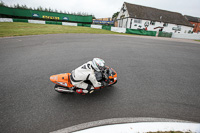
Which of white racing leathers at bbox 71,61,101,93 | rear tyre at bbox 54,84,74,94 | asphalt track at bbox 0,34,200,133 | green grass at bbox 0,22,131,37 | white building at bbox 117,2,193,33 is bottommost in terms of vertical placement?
asphalt track at bbox 0,34,200,133

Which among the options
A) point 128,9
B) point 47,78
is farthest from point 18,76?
point 128,9

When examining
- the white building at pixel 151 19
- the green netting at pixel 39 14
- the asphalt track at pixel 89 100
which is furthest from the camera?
the white building at pixel 151 19

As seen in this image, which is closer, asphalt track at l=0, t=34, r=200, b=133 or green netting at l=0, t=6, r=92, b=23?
asphalt track at l=0, t=34, r=200, b=133

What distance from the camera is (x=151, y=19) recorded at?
34500 mm

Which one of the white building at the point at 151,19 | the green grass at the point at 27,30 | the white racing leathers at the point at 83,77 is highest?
the white building at the point at 151,19

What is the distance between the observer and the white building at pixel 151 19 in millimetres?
33241

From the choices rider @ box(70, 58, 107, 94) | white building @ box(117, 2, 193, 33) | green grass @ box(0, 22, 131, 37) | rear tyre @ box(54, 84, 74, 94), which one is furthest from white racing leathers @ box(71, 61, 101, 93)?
white building @ box(117, 2, 193, 33)

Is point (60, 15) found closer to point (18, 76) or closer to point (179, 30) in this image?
point (18, 76)

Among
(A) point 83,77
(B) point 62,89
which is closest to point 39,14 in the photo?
(B) point 62,89

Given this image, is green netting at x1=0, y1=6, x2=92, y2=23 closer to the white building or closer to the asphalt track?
the white building

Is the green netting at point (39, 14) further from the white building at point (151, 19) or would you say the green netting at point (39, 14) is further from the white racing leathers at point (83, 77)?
the white racing leathers at point (83, 77)

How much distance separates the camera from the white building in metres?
33.2

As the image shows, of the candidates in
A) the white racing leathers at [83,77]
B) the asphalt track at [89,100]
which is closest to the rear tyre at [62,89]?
the asphalt track at [89,100]

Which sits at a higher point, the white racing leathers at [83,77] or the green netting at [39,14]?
the green netting at [39,14]
